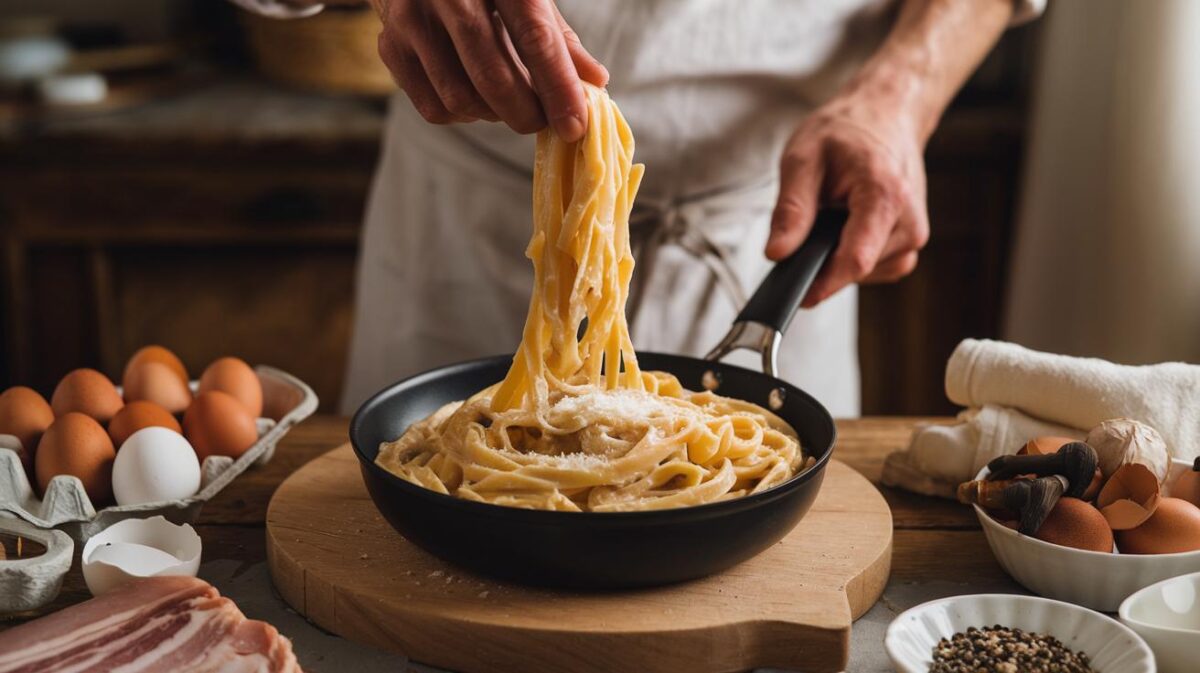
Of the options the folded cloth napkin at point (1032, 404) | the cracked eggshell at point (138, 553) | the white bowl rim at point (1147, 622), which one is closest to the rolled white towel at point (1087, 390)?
the folded cloth napkin at point (1032, 404)

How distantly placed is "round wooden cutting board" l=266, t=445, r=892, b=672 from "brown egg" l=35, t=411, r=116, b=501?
0.28 meters

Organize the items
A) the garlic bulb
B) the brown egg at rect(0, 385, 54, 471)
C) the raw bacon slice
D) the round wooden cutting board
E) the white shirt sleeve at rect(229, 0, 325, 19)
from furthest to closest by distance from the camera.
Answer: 1. the white shirt sleeve at rect(229, 0, 325, 19)
2. the brown egg at rect(0, 385, 54, 471)
3. the garlic bulb
4. the round wooden cutting board
5. the raw bacon slice

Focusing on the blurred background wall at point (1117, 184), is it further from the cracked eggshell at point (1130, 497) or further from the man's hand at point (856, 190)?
the cracked eggshell at point (1130, 497)

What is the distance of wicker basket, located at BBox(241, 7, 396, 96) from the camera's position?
3664 millimetres

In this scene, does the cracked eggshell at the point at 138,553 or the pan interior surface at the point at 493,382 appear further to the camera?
the pan interior surface at the point at 493,382

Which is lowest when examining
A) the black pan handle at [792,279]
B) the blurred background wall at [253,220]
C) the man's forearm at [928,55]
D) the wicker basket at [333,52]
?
the blurred background wall at [253,220]

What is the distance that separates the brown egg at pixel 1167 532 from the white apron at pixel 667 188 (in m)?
0.99

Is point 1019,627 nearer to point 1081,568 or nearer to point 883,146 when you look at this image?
point 1081,568

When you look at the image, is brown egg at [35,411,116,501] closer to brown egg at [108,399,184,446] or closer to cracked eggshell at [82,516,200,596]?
brown egg at [108,399,184,446]

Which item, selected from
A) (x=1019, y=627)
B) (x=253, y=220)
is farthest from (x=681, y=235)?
(x=253, y=220)

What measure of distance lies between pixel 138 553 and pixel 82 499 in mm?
135

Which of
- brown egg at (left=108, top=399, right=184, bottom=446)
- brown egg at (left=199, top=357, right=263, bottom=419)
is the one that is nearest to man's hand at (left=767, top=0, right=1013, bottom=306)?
brown egg at (left=199, top=357, right=263, bottom=419)

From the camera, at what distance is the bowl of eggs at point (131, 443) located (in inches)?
60.1

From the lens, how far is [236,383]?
1.84 meters
